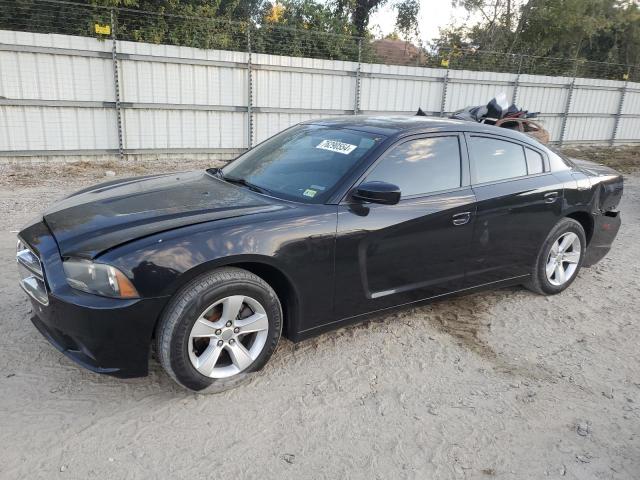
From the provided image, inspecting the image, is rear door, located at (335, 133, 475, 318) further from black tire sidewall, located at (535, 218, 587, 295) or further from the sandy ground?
black tire sidewall, located at (535, 218, 587, 295)

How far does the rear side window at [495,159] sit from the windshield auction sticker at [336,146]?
3.35 feet

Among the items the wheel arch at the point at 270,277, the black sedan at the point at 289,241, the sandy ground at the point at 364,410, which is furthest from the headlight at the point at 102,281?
the sandy ground at the point at 364,410

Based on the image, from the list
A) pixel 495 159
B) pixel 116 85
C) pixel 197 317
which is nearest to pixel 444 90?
pixel 116 85

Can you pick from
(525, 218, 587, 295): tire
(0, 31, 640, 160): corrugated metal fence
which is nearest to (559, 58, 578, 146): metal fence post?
(0, 31, 640, 160): corrugated metal fence

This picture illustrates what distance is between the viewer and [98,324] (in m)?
2.61

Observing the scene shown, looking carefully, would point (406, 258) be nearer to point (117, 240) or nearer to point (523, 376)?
point (523, 376)

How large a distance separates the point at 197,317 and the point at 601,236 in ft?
13.4

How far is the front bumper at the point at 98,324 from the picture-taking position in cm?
261

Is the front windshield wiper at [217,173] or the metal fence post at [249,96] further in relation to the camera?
the metal fence post at [249,96]

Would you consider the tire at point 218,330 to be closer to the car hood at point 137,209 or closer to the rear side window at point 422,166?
the car hood at point 137,209

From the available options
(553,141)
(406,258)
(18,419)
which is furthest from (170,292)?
(553,141)

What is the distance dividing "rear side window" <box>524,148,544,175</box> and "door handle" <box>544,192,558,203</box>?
22 centimetres

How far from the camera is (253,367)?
310 cm

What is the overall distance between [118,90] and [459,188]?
8.60 m
